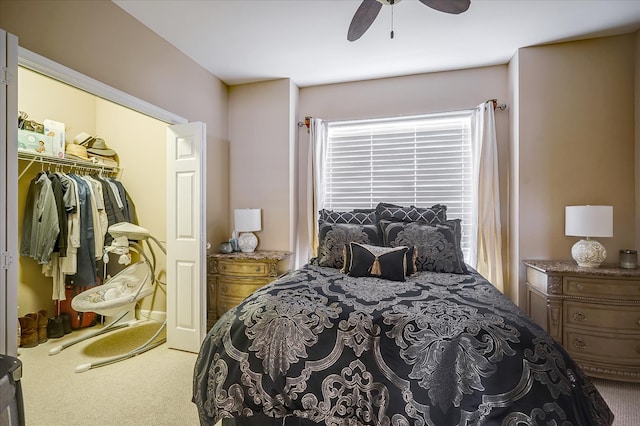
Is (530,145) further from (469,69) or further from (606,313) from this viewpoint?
(606,313)

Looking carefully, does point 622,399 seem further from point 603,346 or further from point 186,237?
point 186,237

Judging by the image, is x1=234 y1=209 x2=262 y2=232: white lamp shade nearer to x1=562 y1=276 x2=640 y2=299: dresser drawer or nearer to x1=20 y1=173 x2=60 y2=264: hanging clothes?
x1=20 y1=173 x2=60 y2=264: hanging clothes

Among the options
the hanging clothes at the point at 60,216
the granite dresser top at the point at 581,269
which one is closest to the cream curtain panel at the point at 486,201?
the granite dresser top at the point at 581,269

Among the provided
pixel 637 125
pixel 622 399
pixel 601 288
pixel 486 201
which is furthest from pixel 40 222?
pixel 637 125

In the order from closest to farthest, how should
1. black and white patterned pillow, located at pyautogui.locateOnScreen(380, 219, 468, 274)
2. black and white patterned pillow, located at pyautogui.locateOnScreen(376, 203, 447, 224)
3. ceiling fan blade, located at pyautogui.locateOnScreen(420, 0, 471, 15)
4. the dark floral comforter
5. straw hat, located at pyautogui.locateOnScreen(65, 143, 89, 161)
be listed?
the dark floral comforter → ceiling fan blade, located at pyautogui.locateOnScreen(420, 0, 471, 15) → black and white patterned pillow, located at pyautogui.locateOnScreen(380, 219, 468, 274) → black and white patterned pillow, located at pyautogui.locateOnScreen(376, 203, 447, 224) → straw hat, located at pyautogui.locateOnScreen(65, 143, 89, 161)

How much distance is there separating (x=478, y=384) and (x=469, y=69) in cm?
324

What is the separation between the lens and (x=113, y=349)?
2891mm

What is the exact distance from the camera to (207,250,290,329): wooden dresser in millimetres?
3094

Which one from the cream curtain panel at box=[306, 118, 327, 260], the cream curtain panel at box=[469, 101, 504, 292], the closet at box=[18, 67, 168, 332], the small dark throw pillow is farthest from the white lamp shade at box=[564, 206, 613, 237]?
the closet at box=[18, 67, 168, 332]

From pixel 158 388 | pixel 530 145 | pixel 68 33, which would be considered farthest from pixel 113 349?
pixel 530 145

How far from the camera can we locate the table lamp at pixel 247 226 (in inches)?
132

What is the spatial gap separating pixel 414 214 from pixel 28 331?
3.91 meters

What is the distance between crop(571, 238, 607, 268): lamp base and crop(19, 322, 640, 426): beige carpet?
912 mm

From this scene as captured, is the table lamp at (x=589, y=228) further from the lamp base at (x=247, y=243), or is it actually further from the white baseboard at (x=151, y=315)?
the white baseboard at (x=151, y=315)
